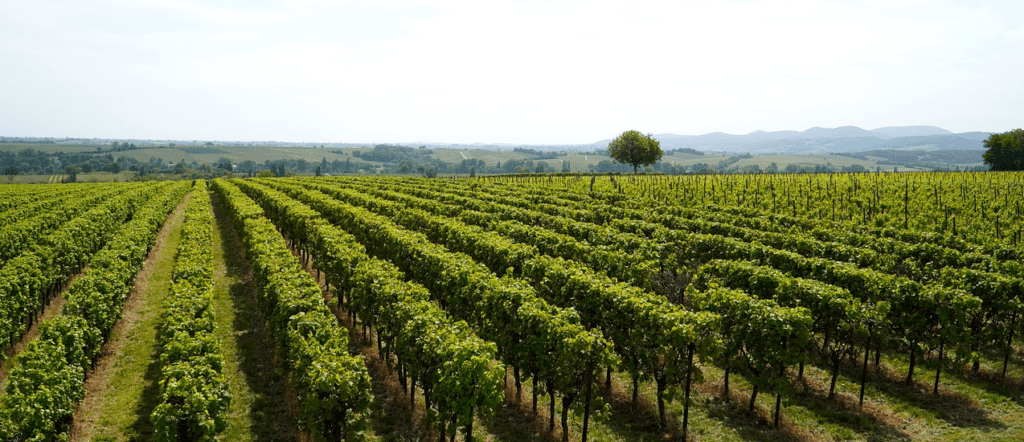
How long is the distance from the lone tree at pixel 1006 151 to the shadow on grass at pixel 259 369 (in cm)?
9211

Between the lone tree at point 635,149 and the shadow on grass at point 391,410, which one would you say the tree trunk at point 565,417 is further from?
the lone tree at point 635,149

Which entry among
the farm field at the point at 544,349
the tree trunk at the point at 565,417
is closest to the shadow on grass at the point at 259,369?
the farm field at the point at 544,349

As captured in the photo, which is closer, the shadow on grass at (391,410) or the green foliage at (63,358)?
the green foliage at (63,358)

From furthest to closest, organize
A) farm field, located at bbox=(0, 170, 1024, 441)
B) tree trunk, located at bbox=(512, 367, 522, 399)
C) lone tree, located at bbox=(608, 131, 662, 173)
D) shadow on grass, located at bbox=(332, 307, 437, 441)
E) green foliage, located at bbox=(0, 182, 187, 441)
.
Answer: lone tree, located at bbox=(608, 131, 662, 173)
tree trunk, located at bbox=(512, 367, 522, 399)
shadow on grass, located at bbox=(332, 307, 437, 441)
farm field, located at bbox=(0, 170, 1024, 441)
green foliage, located at bbox=(0, 182, 187, 441)

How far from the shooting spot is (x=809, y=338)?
1093 centimetres

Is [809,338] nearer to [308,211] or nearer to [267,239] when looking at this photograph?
[267,239]

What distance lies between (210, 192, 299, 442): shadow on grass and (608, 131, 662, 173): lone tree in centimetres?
7630

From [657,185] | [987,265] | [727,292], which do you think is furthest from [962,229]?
[657,185]

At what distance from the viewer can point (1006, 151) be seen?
71625mm

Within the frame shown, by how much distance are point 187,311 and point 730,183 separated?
48929 millimetres

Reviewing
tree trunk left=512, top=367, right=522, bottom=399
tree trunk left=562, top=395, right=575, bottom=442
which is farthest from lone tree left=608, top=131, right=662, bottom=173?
tree trunk left=562, top=395, right=575, bottom=442

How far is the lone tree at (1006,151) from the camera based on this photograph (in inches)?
2773

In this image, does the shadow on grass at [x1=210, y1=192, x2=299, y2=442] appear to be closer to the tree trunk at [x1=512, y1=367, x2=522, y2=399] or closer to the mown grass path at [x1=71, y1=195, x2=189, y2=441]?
the mown grass path at [x1=71, y1=195, x2=189, y2=441]

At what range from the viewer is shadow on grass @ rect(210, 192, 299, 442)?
473 inches
